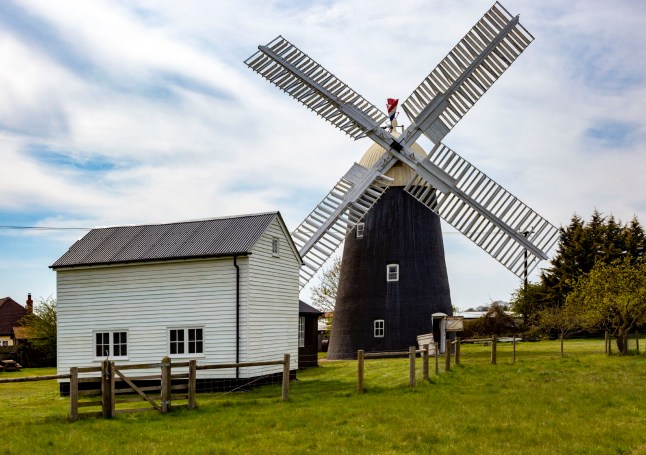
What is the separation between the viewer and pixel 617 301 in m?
26.8

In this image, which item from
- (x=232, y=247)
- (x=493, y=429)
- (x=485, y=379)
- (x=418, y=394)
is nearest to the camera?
(x=493, y=429)

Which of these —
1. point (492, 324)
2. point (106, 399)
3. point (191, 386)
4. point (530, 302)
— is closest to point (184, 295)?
point (191, 386)

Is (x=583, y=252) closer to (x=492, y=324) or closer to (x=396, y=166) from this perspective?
(x=492, y=324)

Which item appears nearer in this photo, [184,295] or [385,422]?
[385,422]

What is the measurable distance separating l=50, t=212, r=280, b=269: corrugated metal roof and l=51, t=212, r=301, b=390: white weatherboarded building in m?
0.04

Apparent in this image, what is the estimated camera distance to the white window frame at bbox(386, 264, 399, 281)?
3106cm

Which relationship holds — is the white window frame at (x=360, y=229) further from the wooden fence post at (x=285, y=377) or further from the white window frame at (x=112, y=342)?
the wooden fence post at (x=285, y=377)

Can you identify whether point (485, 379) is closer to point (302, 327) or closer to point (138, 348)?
point (138, 348)

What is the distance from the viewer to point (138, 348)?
2155 centimetres

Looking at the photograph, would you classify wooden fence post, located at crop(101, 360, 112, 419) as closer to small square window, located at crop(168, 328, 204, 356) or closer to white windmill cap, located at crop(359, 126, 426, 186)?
small square window, located at crop(168, 328, 204, 356)

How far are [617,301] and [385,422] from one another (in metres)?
17.0

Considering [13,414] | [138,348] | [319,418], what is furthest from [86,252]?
[319,418]

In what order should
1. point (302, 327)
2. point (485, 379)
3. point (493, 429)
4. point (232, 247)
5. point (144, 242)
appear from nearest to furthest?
point (493, 429) < point (485, 379) < point (232, 247) < point (144, 242) < point (302, 327)

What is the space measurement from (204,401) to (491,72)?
Answer: 16.7 m
